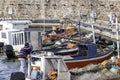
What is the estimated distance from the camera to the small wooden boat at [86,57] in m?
25.9

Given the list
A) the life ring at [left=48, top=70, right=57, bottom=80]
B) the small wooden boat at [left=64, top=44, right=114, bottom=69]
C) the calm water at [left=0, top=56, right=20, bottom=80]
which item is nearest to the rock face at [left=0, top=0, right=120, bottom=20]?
the calm water at [left=0, top=56, right=20, bottom=80]

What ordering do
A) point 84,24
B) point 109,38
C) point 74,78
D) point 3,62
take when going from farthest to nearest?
point 84,24
point 109,38
point 3,62
point 74,78

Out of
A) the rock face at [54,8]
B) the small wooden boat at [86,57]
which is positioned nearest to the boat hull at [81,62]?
the small wooden boat at [86,57]

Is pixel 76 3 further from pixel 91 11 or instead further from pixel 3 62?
pixel 3 62

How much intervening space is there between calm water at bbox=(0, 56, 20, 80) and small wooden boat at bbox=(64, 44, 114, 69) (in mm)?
4840

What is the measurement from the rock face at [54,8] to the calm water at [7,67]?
21.0 m

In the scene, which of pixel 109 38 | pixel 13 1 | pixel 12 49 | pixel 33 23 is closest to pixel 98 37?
pixel 109 38

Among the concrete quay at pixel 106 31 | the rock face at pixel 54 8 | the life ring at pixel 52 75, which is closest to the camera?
the life ring at pixel 52 75

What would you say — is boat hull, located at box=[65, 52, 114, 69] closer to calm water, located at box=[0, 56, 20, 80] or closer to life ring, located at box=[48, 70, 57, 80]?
life ring, located at box=[48, 70, 57, 80]

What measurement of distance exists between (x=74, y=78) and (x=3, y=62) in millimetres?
15568

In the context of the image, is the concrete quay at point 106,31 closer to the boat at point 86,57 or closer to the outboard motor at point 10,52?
the outboard motor at point 10,52

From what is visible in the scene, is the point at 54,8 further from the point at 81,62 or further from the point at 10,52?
the point at 81,62

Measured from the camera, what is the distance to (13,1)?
59.1 meters

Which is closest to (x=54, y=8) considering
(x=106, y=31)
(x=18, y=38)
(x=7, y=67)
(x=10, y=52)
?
(x=106, y=31)
